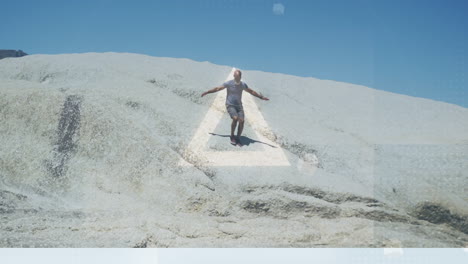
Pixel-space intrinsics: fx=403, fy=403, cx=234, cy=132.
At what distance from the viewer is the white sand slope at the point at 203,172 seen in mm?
4008

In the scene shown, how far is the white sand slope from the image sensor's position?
4.01 meters

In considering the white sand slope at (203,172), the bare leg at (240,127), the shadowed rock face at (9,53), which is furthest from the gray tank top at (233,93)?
the shadowed rock face at (9,53)

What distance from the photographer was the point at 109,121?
18.9ft

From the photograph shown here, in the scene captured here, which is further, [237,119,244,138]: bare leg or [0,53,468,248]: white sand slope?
[237,119,244,138]: bare leg

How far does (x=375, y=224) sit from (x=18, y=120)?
5090 mm

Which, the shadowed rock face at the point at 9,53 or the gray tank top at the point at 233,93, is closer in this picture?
the gray tank top at the point at 233,93

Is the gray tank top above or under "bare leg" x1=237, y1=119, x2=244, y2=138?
above

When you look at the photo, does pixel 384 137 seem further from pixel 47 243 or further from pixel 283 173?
pixel 47 243

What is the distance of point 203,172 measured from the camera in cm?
532
